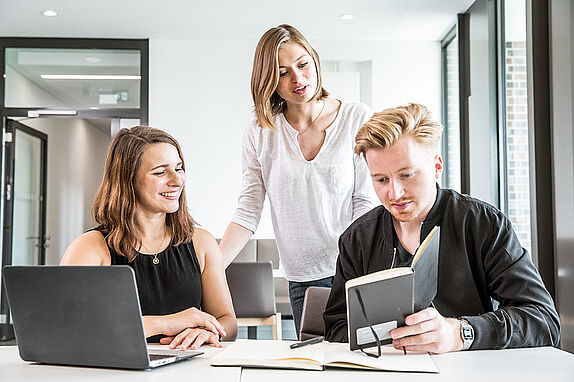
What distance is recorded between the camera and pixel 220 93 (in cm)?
570

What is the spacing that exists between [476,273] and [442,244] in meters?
0.10

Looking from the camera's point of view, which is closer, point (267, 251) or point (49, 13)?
point (49, 13)

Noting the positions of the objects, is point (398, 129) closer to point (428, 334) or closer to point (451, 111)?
point (428, 334)

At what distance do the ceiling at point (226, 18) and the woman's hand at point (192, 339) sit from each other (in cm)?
379

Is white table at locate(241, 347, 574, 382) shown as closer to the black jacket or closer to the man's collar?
the black jacket

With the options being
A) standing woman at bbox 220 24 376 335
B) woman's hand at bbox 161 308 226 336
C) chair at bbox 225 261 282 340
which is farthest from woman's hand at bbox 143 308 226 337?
chair at bbox 225 261 282 340

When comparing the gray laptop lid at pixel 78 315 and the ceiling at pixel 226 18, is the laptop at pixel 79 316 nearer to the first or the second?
the gray laptop lid at pixel 78 315

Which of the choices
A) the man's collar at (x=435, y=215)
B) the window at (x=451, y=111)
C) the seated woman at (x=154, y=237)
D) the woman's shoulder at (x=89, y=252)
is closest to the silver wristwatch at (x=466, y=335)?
the man's collar at (x=435, y=215)

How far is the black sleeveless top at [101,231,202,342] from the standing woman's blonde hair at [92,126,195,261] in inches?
1.2

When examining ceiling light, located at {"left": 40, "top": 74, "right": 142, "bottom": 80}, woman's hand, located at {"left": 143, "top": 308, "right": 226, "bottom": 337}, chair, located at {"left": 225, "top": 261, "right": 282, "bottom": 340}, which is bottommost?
chair, located at {"left": 225, "top": 261, "right": 282, "bottom": 340}

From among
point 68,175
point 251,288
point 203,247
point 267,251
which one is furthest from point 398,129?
point 68,175

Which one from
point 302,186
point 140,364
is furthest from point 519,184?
point 140,364

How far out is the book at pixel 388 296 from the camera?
1.14 meters

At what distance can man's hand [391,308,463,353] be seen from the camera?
1.20 metres
